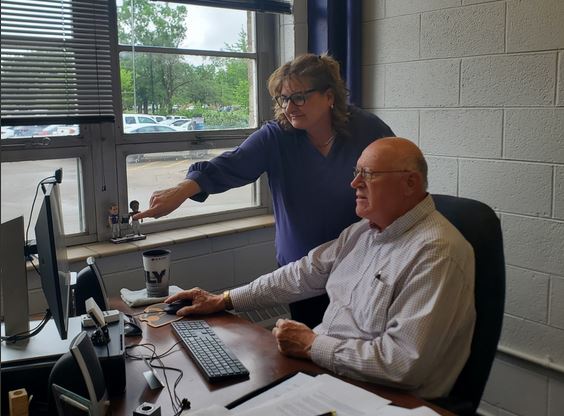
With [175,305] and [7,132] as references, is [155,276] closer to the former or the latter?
[175,305]

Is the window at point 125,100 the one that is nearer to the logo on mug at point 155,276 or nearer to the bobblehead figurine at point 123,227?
the bobblehead figurine at point 123,227

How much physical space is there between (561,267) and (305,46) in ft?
5.56

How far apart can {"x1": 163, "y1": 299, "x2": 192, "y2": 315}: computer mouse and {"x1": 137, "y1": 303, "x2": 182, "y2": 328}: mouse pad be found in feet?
0.04

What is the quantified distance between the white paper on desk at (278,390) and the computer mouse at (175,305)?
605 mm

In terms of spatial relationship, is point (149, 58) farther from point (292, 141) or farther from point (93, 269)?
point (93, 269)

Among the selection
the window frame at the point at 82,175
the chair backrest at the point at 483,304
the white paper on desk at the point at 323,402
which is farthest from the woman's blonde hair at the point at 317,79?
the white paper on desk at the point at 323,402

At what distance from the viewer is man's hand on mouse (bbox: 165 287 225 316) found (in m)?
1.83

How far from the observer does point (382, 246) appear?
1.63 meters

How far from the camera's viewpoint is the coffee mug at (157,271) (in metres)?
1.90

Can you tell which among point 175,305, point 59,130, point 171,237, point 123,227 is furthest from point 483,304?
point 59,130

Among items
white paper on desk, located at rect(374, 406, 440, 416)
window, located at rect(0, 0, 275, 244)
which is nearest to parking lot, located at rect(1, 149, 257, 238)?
window, located at rect(0, 0, 275, 244)

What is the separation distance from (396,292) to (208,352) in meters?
0.51

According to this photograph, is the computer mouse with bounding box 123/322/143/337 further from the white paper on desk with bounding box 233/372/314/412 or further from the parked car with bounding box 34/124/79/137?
the parked car with bounding box 34/124/79/137

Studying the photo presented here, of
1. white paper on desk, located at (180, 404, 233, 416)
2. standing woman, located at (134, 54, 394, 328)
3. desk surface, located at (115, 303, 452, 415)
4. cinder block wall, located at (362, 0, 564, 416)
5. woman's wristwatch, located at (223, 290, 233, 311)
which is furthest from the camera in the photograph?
cinder block wall, located at (362, 0, 564, 416)
